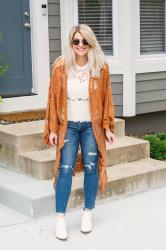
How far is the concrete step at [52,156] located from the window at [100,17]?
65.6 inches

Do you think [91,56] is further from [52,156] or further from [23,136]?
[23,136]

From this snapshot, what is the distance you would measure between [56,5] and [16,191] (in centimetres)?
294

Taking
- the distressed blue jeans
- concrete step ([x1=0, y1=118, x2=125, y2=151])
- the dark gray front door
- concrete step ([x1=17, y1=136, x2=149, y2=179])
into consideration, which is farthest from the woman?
the dark gray front door

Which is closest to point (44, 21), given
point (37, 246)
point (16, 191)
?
point (16, 191)

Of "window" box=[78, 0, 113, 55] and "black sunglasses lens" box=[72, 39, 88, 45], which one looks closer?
"black sunglasses lens" box=[72, 39, 88, 45]

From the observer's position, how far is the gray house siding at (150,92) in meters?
7.45

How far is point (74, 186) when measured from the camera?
5020mm

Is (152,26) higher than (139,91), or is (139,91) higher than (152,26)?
(152,26)

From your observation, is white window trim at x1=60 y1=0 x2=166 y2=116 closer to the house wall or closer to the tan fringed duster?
the house wall

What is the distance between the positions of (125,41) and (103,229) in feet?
11.1

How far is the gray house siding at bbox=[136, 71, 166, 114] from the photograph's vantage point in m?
7.45

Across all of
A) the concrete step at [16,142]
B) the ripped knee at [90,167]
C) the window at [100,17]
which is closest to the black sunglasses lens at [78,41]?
the ripped knee at [90,167]

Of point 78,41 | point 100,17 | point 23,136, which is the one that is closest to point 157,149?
point 23,136

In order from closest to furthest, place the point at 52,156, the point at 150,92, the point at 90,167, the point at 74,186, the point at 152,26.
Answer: the point at 90,167 < the point at 74,186 < the point at 52,156 < the point at 150,92 < the point at 152,26
